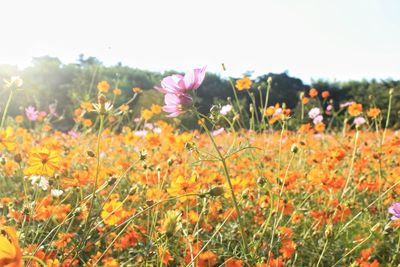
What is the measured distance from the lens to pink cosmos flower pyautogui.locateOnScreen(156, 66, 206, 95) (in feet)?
3.11

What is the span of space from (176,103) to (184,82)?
1.7 inches

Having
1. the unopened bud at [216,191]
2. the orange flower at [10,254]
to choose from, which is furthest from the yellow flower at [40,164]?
the orange flower at [10,254]

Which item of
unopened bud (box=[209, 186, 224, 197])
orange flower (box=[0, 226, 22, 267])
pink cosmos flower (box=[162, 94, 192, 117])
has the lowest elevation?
unopened bud (box=[209, 186, 224, 197])

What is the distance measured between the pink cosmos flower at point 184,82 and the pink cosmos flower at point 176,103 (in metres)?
0.01

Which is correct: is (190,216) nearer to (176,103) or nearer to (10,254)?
(176,103)

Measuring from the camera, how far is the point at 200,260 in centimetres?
121

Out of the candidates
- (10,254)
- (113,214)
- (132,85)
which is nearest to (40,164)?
(113,214)

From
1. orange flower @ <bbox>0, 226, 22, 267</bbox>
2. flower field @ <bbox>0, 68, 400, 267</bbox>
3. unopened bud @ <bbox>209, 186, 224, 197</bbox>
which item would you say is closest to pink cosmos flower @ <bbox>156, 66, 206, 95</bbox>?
flower field @ <bbox>0, 68, 400, 267</bbox>

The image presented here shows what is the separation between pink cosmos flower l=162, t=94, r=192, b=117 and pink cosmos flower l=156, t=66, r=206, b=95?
1cm

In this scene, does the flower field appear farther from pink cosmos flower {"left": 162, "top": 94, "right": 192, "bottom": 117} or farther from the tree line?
the tree line

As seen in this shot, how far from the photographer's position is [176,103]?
95cm

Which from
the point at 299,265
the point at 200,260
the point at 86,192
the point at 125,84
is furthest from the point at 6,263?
the point at 125,84

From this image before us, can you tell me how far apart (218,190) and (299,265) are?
27.6 inches

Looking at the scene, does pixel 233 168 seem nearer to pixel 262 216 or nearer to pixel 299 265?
pixel 262 216
